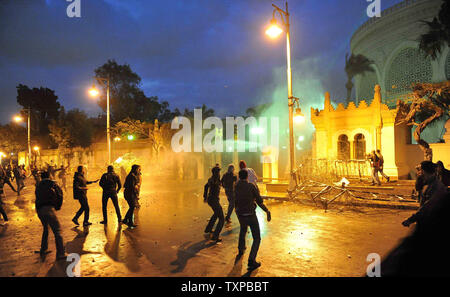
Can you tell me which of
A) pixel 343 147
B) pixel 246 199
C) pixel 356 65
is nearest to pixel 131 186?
pixel 246 199

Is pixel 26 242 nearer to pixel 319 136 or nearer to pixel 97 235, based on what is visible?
pixel 97 235

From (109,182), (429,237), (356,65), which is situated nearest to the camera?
(429,237)

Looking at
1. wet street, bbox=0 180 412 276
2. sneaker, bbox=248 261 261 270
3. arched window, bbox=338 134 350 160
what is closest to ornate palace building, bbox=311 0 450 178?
arched window, bbox=338 134 350 160

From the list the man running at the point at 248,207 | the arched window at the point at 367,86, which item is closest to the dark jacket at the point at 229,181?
the man running at the point at 248,207

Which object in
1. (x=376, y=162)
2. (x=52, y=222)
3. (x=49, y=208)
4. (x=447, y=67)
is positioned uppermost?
(x=447, y=67)

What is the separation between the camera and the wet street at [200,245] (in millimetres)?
4984

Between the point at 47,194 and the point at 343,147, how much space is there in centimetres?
1805

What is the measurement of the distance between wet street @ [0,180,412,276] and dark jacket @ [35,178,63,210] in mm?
1095

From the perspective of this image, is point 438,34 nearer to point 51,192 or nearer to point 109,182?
point 109,182

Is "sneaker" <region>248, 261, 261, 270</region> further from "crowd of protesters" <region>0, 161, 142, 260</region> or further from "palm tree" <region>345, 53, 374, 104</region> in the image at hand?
"palm tree" <region>345, 53, 374, 104</region>

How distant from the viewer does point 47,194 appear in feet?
19.1

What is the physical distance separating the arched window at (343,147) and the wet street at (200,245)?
987 centimetres

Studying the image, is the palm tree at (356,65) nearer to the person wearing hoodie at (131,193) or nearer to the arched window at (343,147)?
the arched window at (343,147)
